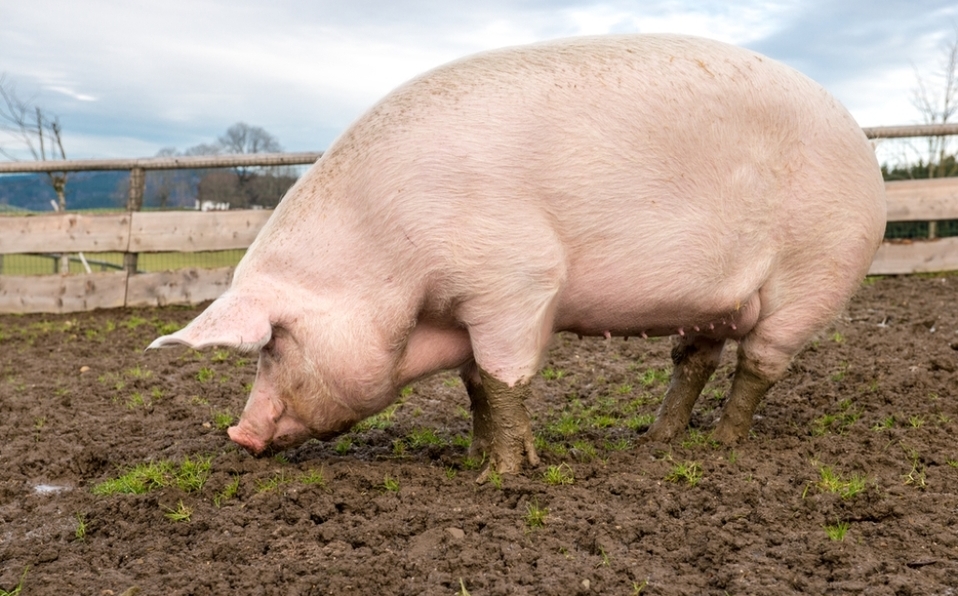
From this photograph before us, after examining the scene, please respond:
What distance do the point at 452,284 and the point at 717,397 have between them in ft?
8.84

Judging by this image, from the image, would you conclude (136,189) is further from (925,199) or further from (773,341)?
(925,199)

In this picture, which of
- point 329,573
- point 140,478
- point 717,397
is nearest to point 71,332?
point 140,478

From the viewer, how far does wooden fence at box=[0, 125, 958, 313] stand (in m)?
10.8

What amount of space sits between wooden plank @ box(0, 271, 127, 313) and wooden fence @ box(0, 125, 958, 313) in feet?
0.04

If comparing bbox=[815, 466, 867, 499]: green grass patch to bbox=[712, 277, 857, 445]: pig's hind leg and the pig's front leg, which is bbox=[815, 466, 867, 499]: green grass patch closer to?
bbox=[712, 277, 857, 445]: pig's hind leg

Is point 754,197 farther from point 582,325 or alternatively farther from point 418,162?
point 418,162

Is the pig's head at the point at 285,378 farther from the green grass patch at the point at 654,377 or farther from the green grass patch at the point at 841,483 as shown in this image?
the green grass patch at the point at 654,377

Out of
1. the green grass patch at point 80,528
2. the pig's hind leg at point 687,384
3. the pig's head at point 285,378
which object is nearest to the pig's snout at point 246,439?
the pig's head at point 285,378

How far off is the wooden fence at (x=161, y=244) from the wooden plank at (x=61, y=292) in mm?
11

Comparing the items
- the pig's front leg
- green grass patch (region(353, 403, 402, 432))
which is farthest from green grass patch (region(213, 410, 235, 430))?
the pig's front leg

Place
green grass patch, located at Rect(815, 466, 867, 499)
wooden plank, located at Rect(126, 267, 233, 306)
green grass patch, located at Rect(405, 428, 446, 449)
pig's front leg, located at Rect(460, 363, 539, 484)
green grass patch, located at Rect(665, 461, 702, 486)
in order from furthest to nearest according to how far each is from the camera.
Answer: wooden plank, located at Rect(126, 267, 233, 306), green grass patch, located at Rect(405, 428, 446, 449), pig's front leg, located at Rect(460, 363, 539, 484), green grass patch, located at Rect(665, 461, 702, 486), green grass patch, located at Rect(815, 466, 867, 499)

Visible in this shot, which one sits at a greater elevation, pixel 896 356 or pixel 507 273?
pixel 507 273

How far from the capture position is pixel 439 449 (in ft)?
15.5

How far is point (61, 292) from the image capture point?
35.4ft
